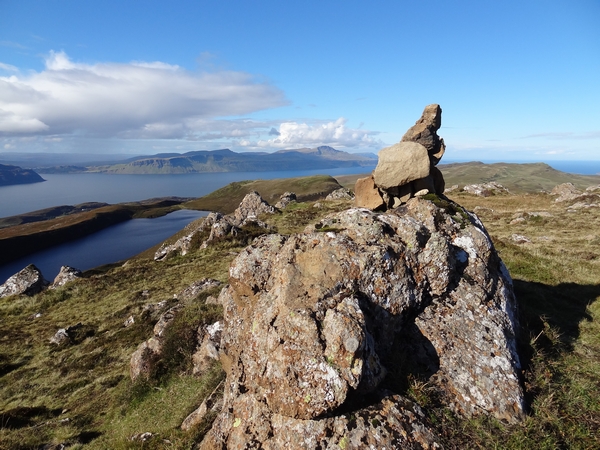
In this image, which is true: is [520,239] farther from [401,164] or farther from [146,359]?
[146,359]

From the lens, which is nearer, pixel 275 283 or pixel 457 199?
pixel 275 283

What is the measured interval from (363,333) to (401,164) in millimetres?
9985

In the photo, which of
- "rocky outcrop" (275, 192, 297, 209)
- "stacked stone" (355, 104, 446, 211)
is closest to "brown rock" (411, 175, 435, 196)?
"stacked stone" (355, 104, 446, 211)

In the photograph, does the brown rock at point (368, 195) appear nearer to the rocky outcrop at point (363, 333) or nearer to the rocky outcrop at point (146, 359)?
the rocky outcrop at point (363, 333)

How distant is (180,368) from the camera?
15602 mm

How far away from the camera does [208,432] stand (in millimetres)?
9625

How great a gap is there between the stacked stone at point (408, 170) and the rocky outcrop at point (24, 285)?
43.1 m

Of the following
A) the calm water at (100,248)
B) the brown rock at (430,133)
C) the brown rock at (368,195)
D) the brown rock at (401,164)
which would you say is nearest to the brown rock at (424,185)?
the brown rock at (401,164)

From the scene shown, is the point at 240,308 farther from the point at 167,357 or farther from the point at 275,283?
the point at 167,357

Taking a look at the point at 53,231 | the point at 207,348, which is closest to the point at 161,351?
the point at 207,348

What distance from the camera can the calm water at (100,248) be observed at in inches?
3270

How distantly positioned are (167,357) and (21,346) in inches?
730

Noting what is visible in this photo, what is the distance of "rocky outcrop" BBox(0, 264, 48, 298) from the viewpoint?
38875mm

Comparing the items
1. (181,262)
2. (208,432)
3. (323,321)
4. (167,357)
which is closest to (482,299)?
(323,321)
